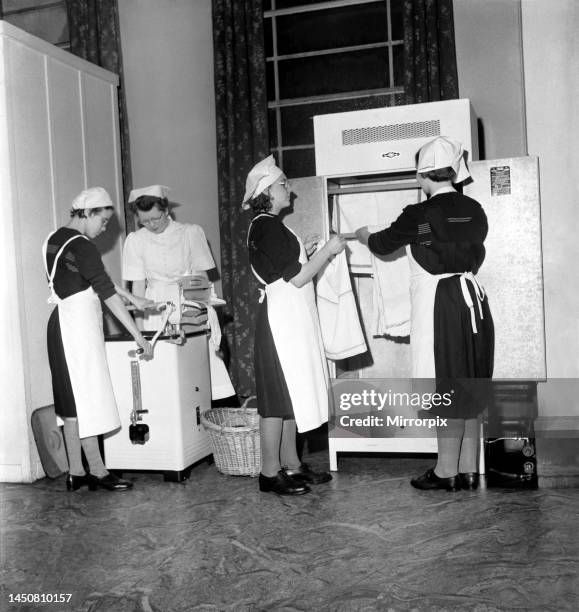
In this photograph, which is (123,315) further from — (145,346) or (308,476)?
(308,476)

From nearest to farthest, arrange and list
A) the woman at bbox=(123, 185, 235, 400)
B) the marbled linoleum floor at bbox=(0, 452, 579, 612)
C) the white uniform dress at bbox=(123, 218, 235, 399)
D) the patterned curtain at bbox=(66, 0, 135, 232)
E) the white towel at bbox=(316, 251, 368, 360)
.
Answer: the marbled linoleum floor at bbox=(0, 452, 579, 612) < the white towel at bbox=(316, 251, 368, 360) < the woman at bbox=(123, 185, 235, 400) < the white uniform dress at bbox=(123, 218, 235, 399) < the patterned curtain at bbox=(66, 0, 135, 232)

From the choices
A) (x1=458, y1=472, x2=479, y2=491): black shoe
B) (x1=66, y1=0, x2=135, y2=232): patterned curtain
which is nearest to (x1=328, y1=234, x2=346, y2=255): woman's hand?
(x1=458, y1=472, x2=479, y2=491): black shoe

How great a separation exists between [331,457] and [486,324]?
1080mm

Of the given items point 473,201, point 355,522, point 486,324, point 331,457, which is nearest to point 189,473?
point 331,457

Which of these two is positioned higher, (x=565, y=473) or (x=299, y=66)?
(x=299, y=66)

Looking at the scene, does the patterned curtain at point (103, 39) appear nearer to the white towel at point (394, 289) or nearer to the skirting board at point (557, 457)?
the white towel at point (394, 289)

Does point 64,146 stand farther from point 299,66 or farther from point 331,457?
point 331,457

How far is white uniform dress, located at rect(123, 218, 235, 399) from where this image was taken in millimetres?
4391

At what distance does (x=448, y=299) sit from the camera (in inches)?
130

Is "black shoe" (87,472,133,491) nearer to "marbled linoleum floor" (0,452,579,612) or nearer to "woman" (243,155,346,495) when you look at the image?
"marbled linoleum floor" (0,452,579,612)

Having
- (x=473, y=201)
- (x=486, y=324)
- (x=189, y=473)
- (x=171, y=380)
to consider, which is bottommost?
(x=189, y=473)

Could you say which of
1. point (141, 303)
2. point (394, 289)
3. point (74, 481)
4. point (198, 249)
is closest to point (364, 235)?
point (394, 289)

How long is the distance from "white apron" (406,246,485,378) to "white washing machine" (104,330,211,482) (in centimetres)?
118

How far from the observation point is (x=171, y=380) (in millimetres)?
3742
